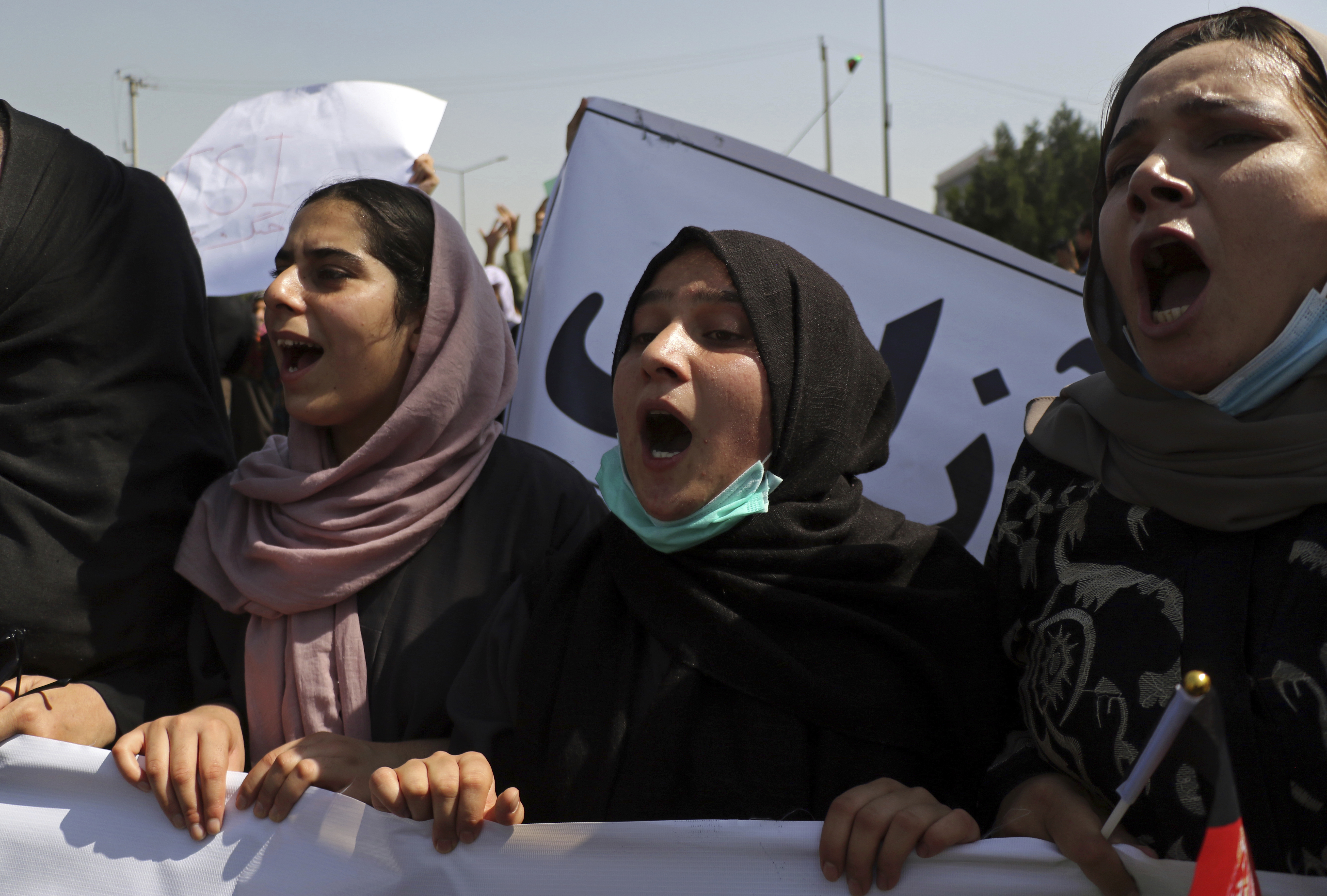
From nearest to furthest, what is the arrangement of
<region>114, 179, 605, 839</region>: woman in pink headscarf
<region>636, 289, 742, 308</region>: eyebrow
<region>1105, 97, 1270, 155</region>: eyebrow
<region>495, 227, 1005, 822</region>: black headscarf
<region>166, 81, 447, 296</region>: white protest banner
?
<region>1105, 97, 1270, 155</region>: eyebrow < <region>495, 227, 1005, 822</region>: black headscarf < <region>636, 289, 742, 308</region>: eyebrow < <region>114, 179, 605, 839</region>: woman in pink headscarf < <region>166, 81, 447, 296</region>: white protest banner

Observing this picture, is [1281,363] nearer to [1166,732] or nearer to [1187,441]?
[1187,441]

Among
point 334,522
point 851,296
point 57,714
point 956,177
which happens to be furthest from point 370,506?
point 956,177

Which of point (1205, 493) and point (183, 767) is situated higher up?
point (1205, 493)

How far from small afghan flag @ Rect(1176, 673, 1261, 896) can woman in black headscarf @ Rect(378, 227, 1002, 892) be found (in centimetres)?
54

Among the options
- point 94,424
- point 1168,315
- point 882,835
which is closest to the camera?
point 882,835

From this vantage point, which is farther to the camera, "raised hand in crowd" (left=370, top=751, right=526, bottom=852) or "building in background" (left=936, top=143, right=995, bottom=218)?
"building in background" (left=936, top=143, right=995, bottom=218)

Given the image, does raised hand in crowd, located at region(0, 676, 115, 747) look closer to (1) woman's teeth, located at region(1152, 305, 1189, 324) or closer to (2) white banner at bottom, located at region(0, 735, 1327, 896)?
(2) white banner at bottom, located at region(0, 735, 1327, 896)

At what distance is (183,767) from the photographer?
158 centimetres

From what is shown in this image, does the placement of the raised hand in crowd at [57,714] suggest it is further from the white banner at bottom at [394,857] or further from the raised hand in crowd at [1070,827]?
the raised hand in crowd at [1070,827]

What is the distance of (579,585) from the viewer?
1.78 metres

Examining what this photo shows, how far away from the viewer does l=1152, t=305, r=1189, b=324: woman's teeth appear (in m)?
1.39

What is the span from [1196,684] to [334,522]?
Answer: 1596mm

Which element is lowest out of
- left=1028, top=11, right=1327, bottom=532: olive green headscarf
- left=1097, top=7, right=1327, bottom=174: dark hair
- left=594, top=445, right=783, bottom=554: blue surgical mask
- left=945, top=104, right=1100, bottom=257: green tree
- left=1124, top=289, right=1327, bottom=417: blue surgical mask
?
left=594, top=445, right=783, bottom=554: blue surgical mask

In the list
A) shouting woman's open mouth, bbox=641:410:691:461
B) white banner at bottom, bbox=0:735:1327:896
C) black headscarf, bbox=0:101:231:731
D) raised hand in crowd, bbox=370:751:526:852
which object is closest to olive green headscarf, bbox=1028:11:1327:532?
white banner at bottom, bbox=0:735:1327:896
